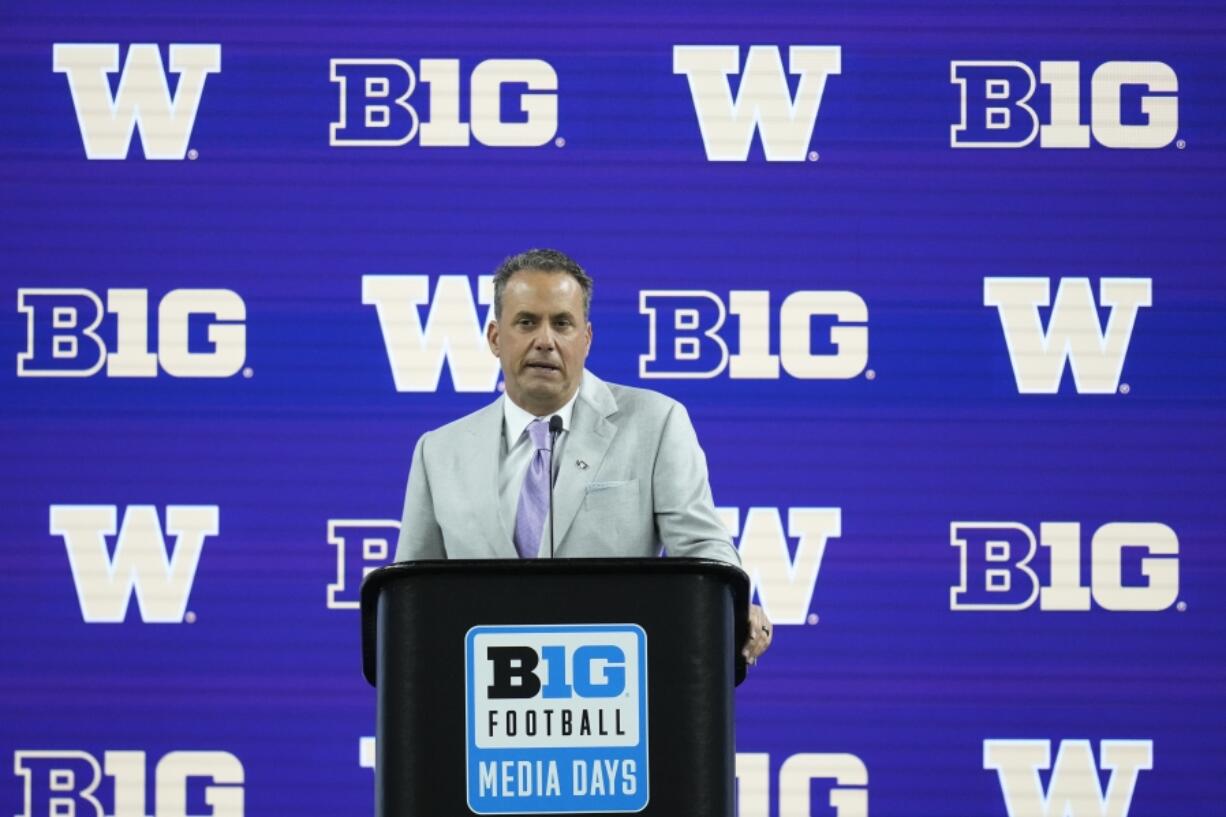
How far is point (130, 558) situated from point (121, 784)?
60 centimetres

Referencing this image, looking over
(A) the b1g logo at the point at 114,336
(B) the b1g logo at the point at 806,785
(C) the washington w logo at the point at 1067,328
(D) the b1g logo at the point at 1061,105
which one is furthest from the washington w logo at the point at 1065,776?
(A) the b1g logo at the point at 114,336

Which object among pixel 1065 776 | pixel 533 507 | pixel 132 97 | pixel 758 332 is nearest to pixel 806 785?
pixel 1065 776

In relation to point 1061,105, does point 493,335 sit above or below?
below

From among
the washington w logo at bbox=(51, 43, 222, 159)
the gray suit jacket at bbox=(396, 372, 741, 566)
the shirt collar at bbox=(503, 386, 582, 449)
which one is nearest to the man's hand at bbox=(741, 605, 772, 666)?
the gray suit jacket at bbox=(396, 372, 741, 566)

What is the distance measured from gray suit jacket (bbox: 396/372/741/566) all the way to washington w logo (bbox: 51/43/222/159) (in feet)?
6.69

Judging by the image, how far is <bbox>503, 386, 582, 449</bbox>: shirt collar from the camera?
3012 mm

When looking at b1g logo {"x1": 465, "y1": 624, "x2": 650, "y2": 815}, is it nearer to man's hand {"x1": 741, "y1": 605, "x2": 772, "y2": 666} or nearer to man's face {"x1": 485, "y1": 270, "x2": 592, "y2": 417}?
man's hand {"x1": 741, "y1": 605, "x2": 772, "y2": 666}

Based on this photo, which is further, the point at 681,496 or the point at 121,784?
the point at 121,784

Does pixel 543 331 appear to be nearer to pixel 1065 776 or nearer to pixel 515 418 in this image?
pixel 515 418

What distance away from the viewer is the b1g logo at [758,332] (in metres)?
4.66

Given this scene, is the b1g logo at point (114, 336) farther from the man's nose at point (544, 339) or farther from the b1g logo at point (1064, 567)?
the b1g logo at point (1064, 567)

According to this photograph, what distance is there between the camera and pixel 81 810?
180 inches

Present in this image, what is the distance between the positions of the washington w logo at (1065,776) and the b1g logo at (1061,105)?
1634mm

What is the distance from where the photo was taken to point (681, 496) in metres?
2.95
